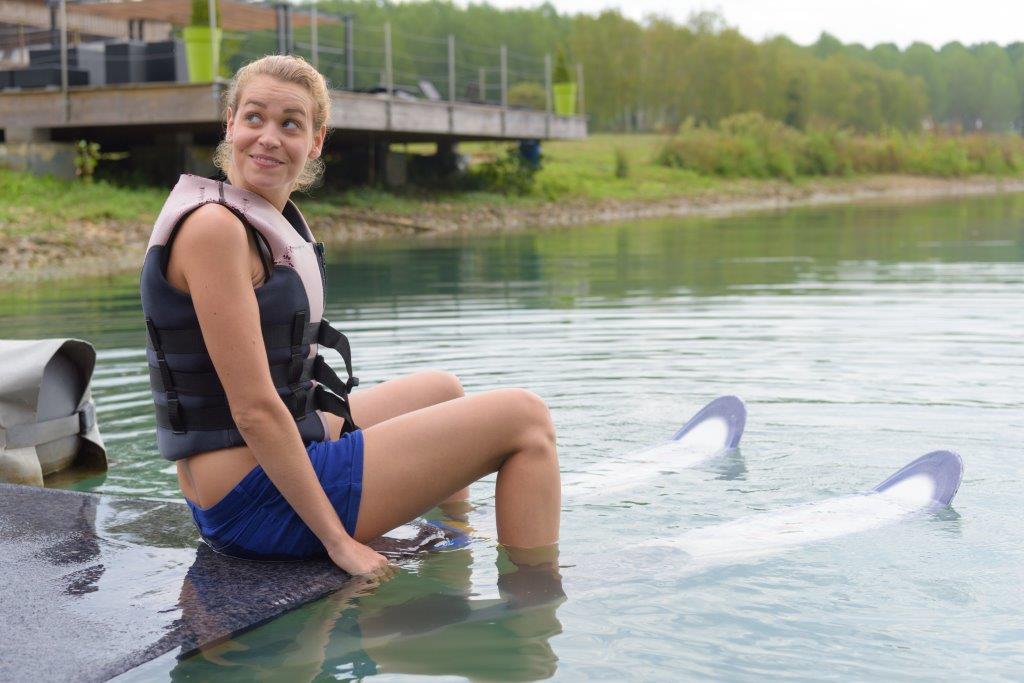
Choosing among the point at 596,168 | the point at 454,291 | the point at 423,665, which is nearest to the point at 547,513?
the point at 423,665

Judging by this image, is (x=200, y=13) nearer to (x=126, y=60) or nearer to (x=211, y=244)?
(x=126, y=60)

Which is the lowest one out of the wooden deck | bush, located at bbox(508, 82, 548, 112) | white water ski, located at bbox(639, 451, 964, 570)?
white water ski, located at bbox(639, 451, 964, 570)

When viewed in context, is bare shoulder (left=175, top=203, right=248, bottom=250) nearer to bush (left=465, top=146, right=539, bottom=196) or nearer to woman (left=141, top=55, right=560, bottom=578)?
woman (left=141, top=55, right=560, bottom=578)

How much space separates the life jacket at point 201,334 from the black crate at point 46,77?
54.1 feet

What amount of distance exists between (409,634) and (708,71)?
6108 cm

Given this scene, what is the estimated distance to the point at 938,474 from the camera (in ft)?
12.5

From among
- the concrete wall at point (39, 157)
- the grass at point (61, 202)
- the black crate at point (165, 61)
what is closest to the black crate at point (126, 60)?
the black crate at point (165, 61)

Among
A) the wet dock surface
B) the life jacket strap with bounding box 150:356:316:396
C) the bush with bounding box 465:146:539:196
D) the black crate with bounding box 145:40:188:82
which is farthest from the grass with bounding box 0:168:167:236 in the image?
the life jacket strap with bounding box 150:356:316:396

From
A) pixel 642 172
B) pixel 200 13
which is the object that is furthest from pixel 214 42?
pixel 642 172

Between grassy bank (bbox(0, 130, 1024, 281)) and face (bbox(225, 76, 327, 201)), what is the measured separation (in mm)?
10361

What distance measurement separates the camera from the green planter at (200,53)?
1603cm

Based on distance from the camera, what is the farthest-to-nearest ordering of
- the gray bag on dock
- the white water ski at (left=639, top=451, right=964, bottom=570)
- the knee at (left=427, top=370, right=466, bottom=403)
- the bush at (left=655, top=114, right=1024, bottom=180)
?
1. the bush at (left=655, top=114, right=1024, bottom=180)
2. the gray bag on dock
3. the knee at (left=427, top=370, right=466, bottom=403)
4. the white water ski at (left=639, top=451, right=964, bottom=570)

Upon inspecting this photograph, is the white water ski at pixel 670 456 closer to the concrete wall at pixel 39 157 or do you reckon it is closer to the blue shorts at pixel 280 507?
the blue shorts at pixel 280 507

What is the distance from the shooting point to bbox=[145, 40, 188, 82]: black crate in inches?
675
